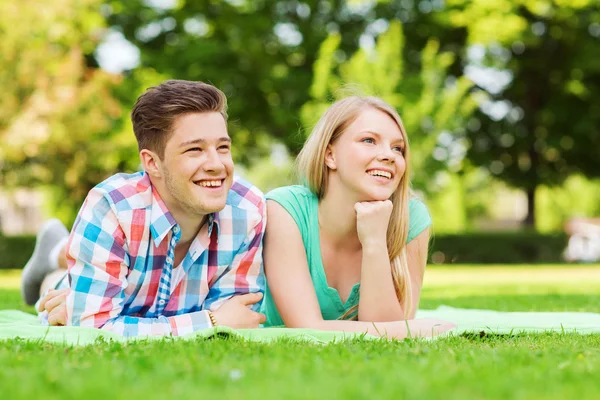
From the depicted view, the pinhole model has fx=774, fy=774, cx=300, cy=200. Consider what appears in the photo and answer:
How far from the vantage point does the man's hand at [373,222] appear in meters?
4.58

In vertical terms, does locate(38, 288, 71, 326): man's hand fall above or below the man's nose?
below

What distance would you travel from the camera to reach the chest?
4918mm

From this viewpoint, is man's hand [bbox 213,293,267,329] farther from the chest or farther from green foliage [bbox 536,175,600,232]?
green foliage [bbox 536,175,600,232]

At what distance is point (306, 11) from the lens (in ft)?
84.3

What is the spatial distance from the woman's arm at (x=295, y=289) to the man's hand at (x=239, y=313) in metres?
0.16

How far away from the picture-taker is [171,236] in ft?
14.4

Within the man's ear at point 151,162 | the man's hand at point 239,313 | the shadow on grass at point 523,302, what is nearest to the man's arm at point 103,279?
the man's hand at point 239,313

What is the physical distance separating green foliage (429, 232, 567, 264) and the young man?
18.5m

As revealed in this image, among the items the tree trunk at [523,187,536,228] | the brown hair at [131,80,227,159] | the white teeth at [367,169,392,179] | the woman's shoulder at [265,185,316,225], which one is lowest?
the tree trunk at [523,187,536,228]

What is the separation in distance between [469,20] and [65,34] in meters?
12.2

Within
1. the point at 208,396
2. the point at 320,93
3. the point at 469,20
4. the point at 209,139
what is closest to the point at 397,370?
the point at 208,396

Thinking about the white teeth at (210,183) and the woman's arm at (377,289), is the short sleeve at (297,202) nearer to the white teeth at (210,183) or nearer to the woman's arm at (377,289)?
the woman's arm at (377,289)

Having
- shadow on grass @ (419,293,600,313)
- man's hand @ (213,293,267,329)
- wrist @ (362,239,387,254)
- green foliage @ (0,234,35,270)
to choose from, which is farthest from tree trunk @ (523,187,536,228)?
man's hand @ (213,293,267,329)

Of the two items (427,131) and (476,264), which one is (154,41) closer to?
(427,131)
